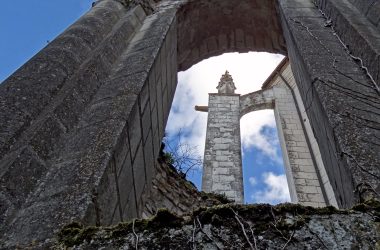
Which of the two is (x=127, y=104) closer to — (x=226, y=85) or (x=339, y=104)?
(x=339, y=104)

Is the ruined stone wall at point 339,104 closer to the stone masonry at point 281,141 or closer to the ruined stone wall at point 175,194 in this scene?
the ruined stone wall at point 175,194

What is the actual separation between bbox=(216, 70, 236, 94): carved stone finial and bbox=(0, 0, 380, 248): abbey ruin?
29.3 ft

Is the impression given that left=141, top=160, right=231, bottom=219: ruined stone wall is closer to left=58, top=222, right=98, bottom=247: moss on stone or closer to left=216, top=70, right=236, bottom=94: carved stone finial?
left=58, top=222, right=98, bottom=247: moss on stone

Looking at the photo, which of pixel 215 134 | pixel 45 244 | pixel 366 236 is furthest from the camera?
pixel 215 134

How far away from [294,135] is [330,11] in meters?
7.35

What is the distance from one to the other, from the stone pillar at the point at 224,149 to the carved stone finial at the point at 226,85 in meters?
0.98

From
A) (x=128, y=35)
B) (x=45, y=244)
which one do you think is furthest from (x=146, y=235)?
(x=128, y=35)

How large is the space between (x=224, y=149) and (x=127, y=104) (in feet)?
24.3

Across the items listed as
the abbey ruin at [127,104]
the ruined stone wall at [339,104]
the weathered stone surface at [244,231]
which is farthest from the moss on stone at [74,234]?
the ruined stone wall at [339,104]

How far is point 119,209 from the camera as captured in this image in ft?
9.32

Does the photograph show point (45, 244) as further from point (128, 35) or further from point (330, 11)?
point (330, 11)

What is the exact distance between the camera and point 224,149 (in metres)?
10.5

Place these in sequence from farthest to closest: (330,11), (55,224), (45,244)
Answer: (330,11) → (55,224) → (45,244)

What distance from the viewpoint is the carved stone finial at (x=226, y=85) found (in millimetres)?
14642
